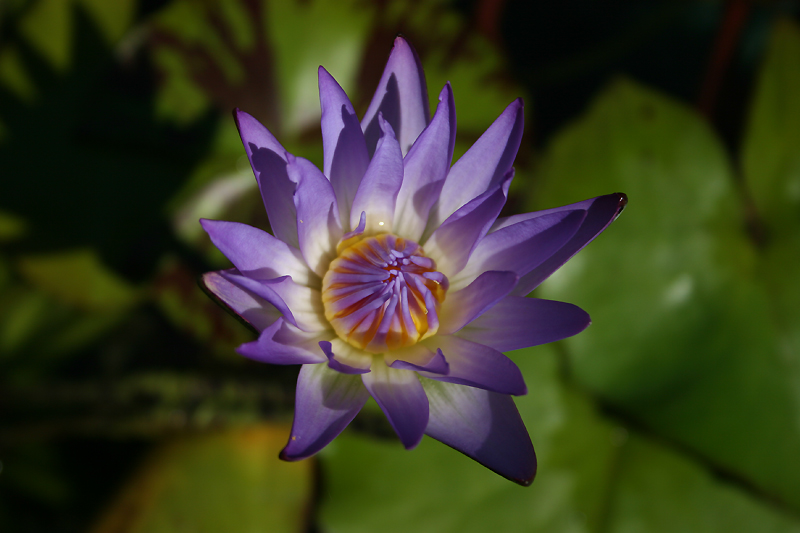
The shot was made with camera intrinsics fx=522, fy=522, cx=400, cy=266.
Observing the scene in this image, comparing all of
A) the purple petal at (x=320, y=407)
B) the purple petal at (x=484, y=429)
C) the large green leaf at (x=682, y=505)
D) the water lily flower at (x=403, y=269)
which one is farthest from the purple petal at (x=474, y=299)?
the large green leaf at (x=682, y=505)

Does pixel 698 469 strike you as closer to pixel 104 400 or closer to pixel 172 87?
pixel 104 400

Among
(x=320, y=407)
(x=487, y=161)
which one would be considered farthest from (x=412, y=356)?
Answer: (x=487, y=161)

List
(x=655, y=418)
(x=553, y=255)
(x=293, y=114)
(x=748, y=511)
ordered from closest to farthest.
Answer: (x=553, y=255) → (x=748, y=511) → (x=655, y=418) → (x=293, y=114)

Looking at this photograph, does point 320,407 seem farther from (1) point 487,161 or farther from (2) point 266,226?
(2) point 266,226

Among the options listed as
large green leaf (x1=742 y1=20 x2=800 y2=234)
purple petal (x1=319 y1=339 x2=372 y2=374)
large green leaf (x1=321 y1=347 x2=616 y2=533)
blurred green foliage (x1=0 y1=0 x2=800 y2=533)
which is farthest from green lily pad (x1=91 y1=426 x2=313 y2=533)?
large green leaf (x1=742 y1=20 x2=800 y2=234)

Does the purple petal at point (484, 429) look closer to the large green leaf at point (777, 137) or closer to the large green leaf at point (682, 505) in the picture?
the large green leaf at point (682, 505)

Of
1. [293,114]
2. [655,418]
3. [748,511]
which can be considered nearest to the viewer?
[748,511]

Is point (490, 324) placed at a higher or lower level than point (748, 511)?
higher

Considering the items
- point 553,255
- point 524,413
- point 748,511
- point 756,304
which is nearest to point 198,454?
point 524,413

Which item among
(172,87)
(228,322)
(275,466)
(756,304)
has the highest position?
(172,87)
